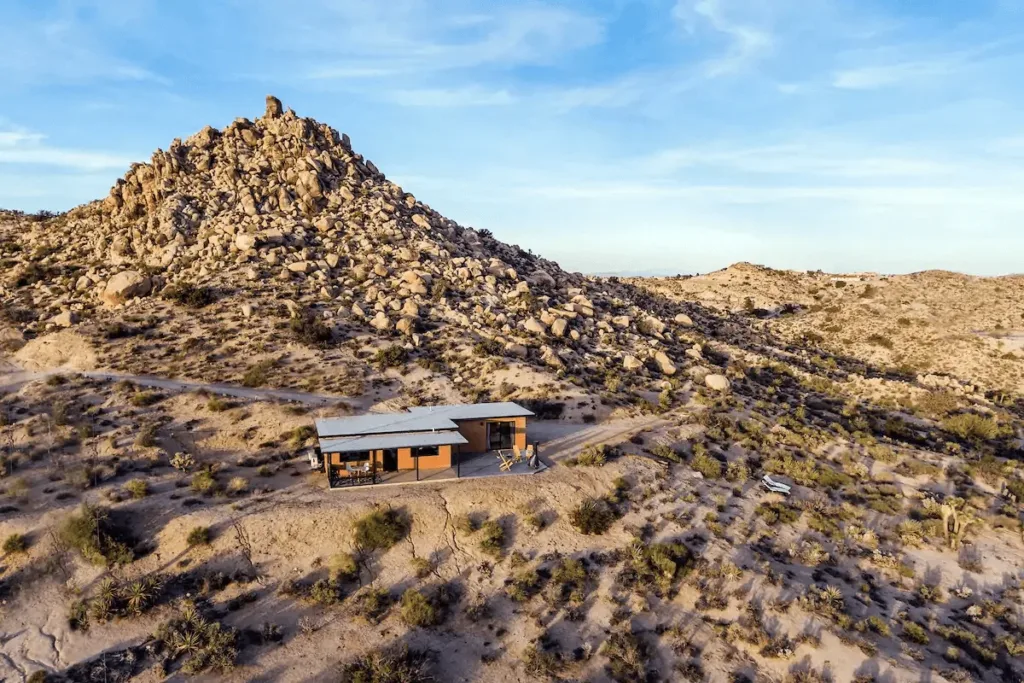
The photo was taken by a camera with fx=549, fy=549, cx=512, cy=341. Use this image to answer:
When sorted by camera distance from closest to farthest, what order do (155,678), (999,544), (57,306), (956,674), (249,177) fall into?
(155,678), (956,674), (999,544), (57,306), (249,177)

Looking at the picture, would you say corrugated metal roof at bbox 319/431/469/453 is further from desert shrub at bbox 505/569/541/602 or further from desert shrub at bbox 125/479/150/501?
desert shrub at bbox 125/479/150/501

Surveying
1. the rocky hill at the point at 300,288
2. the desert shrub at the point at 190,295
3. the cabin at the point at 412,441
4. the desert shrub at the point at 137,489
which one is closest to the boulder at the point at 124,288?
the rocky hill at the point at 300,288

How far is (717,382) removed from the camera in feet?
153

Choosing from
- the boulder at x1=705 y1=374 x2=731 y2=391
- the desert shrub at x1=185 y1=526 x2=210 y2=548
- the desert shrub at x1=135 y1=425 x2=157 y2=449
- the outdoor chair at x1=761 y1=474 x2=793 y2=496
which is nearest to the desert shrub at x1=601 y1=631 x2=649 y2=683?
the outdoor chair at x1=761 y1=474 x2=793 y2=496

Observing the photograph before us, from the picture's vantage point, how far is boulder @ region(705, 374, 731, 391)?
46.5m

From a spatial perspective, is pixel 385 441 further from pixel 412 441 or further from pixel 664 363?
pixel 664 363

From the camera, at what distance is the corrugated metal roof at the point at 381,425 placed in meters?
29.7

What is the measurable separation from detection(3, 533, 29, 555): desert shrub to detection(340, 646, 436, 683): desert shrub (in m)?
14.8

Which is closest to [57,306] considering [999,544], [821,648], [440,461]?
[440,461]

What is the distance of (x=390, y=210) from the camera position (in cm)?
6438

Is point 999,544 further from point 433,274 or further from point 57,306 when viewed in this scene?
point 57,306

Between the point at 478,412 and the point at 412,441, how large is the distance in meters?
5.73

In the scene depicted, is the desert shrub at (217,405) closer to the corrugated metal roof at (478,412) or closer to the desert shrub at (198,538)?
the corrugated metal roof at (478,412)

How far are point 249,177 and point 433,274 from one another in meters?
26.1
